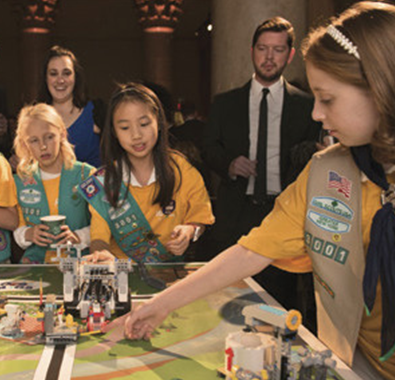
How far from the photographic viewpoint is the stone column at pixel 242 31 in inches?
161

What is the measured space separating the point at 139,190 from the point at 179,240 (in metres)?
0.40

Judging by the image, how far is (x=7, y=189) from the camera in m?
2.41

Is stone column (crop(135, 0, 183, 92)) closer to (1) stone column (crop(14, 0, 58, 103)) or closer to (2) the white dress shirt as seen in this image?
(1) stone column (crop(14, 0, 58, 103))

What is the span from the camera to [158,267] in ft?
6.61

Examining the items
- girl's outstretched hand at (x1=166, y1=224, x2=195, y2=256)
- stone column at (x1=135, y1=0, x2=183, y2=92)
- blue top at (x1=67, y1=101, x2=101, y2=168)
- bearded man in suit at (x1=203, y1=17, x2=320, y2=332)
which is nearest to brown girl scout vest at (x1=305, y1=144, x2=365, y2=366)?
girl's outstretched hand at (x1=166, y1=224, x2=195, y2=256)

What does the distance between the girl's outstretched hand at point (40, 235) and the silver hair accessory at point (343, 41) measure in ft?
3.82

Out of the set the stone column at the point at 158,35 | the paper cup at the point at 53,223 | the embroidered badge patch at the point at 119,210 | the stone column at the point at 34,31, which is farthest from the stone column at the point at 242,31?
the stone column at the point at 34,31

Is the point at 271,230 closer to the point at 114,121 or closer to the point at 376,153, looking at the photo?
the point at 376,153

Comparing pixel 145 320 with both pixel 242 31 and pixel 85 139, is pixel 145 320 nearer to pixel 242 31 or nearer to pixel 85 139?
pixel 85 139

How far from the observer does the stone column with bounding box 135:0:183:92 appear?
10516mm

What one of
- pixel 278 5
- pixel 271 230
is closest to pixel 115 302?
pixel 271 230

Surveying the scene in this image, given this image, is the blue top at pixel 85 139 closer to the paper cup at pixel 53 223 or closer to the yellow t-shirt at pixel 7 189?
the yellow t-shirt at pixel 7 189

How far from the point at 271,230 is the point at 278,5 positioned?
300 centimetres

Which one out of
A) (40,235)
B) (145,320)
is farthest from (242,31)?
(145,320)
